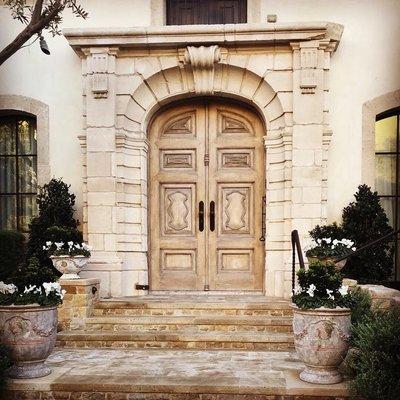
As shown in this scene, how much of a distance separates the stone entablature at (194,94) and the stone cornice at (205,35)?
1 centimetres

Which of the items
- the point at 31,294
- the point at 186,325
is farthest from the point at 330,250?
the point at 31,294

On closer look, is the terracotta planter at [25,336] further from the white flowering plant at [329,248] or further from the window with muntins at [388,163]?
the window with muntins at [388,163]

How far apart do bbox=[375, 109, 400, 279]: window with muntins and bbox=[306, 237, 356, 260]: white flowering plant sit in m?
1.85

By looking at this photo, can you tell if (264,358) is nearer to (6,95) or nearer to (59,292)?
(59,292)

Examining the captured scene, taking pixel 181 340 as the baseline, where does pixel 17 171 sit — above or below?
above

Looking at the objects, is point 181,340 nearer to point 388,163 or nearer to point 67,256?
point 67,256

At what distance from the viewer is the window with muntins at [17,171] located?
29.2 ft

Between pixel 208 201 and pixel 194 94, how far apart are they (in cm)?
172

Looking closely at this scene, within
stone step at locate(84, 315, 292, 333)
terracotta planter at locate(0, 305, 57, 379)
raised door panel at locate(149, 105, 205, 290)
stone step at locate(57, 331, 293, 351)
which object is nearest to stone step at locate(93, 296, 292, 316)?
stone step at locate(84, 315, 292, 333)

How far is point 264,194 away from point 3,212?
4.53 metres

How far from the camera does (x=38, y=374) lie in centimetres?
494

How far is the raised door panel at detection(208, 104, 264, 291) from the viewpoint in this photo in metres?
8.24

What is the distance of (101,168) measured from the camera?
775cm

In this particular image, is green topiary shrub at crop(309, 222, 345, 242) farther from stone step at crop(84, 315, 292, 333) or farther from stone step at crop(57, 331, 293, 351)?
stone step at crop(57, 331, 293, 351)
